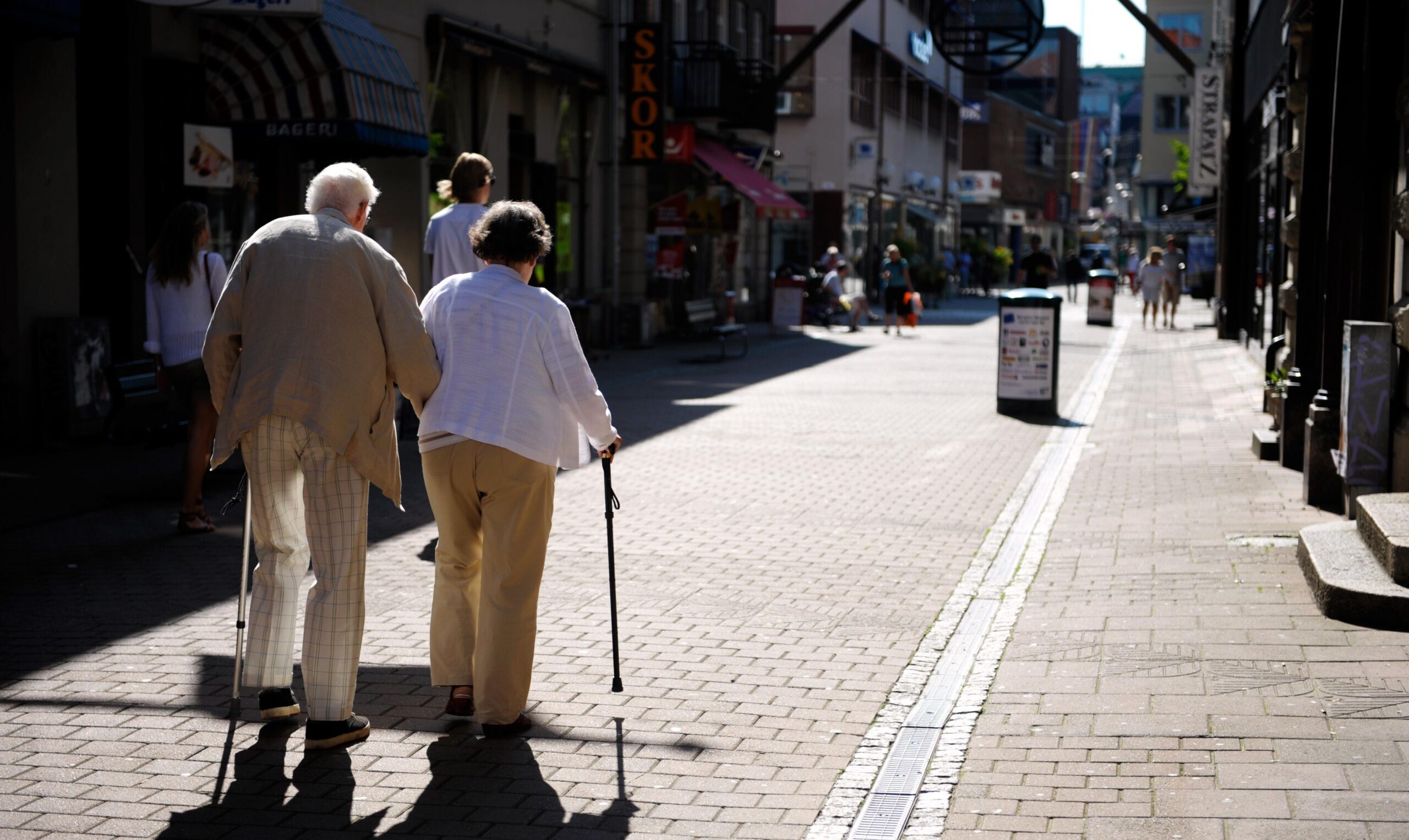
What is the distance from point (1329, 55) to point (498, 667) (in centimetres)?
794

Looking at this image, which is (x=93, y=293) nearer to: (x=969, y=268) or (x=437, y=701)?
(x=437, y=701)

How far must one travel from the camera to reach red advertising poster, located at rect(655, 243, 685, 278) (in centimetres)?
2812

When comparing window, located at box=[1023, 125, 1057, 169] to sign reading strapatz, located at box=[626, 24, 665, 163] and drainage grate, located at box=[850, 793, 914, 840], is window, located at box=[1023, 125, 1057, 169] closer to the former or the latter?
sign reading strapatz, located at box=[626, 24, 665, 163]

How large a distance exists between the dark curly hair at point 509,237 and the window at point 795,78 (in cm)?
4329

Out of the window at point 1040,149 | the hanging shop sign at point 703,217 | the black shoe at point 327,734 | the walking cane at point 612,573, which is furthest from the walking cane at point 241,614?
the window at point 1040,149

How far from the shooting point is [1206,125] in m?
30.6

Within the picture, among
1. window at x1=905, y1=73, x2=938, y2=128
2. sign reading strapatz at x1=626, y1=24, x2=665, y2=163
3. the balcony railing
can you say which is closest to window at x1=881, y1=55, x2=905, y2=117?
window at x1=905, y1=73, x2=938, y2=128

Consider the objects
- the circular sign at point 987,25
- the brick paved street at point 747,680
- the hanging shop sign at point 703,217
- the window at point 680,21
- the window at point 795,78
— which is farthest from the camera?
the window at point 795,78

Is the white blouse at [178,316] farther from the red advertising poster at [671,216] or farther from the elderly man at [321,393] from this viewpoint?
the red advertising poster at [671,216]

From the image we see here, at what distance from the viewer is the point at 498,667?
5164 millimetres

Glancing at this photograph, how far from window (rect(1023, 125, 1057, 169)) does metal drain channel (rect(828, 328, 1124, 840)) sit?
3297 inches

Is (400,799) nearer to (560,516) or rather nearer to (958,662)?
(958,662)

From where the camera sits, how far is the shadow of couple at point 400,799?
4406 mm

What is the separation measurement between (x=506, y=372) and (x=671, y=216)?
Result: 74.6 feet
